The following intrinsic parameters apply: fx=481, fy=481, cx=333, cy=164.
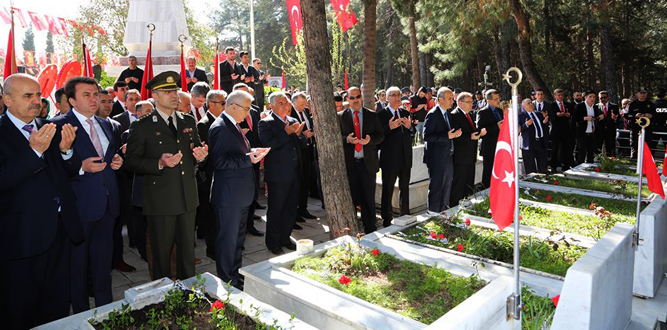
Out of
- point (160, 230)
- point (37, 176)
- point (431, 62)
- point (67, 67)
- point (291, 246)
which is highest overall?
point (431, 62)

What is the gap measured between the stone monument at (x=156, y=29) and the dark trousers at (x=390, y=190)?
26.3ft

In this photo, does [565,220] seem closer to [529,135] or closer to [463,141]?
[463,141]

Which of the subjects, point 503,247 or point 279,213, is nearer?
point 503,247

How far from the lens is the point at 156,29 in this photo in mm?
13133

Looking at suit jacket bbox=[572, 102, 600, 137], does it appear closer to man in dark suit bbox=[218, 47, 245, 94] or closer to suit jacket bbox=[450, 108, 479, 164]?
suit jacket bbox=[450, 108, 479, 164]

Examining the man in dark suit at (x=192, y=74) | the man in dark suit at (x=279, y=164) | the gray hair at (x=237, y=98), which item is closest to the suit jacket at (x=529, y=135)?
the man in dark suit at (x=279, y=164)

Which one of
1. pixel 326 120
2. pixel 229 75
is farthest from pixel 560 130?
Answer: pixel 326 120

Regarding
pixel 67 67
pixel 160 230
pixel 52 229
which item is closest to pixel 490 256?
pixel 160 230

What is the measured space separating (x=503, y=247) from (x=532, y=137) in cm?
644

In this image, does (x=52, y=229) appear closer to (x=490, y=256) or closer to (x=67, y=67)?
(x=490, y=256)

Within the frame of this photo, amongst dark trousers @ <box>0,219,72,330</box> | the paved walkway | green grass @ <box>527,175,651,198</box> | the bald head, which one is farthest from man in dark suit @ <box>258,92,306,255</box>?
green grass @ <box>527,175,651,198</box>

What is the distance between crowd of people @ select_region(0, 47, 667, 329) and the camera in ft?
10.8

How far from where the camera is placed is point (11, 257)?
323cm

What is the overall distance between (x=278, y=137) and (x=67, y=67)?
16.6 feet
